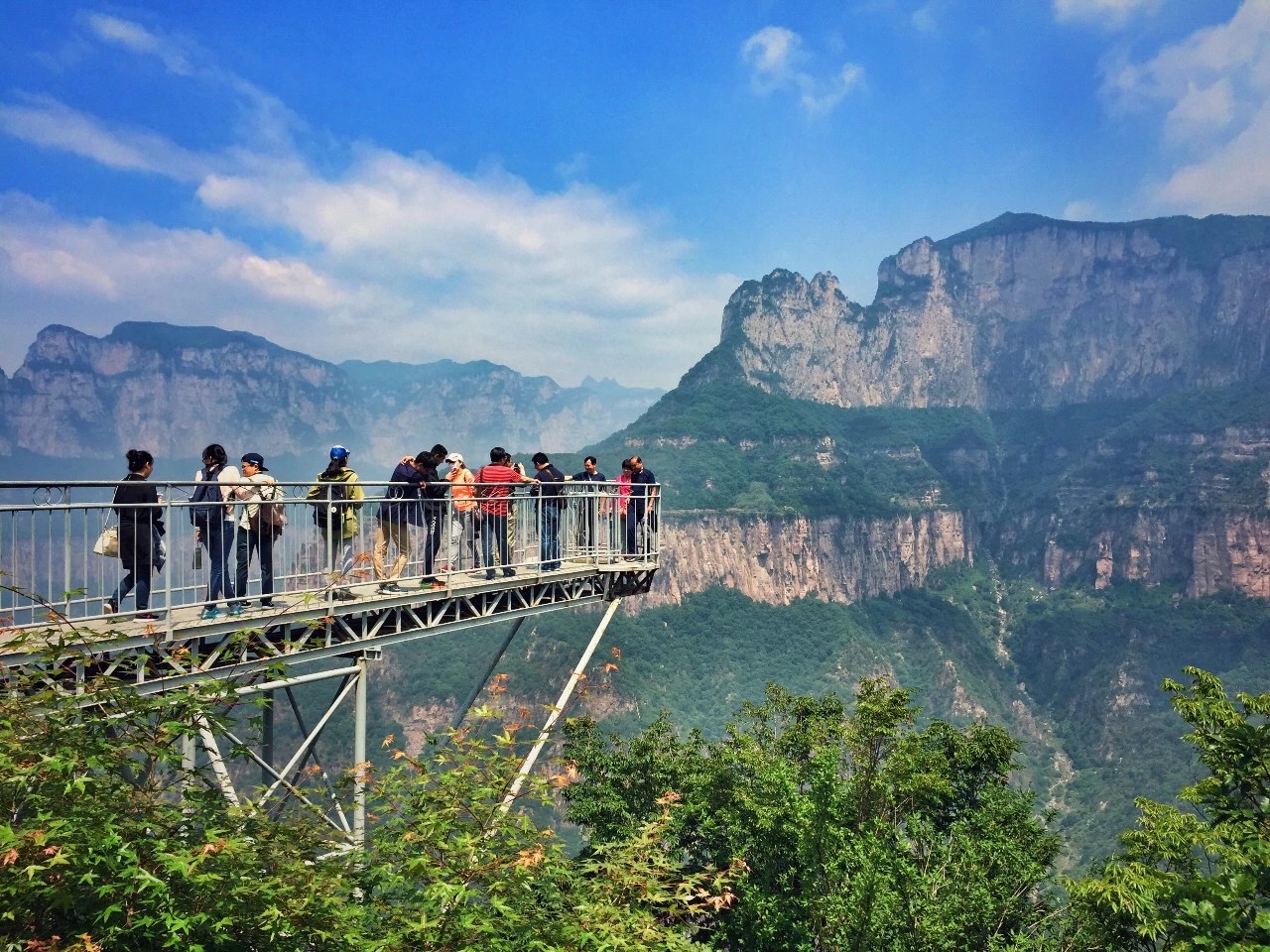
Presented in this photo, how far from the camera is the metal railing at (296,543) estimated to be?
7.88 metres

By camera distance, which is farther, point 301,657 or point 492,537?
point 492,537

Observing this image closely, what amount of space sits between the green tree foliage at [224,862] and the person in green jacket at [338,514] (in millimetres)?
3184

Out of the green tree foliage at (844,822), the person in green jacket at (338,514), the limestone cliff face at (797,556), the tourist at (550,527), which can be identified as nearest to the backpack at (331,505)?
the person in green jacket at (338,514)

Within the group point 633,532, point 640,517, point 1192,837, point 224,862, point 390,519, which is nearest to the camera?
point 224,862

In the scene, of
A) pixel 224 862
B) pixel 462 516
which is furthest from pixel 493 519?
pixel 224 862

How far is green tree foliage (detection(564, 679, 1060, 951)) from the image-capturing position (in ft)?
49.1

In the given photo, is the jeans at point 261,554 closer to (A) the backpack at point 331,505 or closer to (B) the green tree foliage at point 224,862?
(A) the backpack at point 331,505

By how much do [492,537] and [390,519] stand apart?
1.73 metres

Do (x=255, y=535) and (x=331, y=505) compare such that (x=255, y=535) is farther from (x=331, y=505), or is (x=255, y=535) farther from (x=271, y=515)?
(x=331, y=505)

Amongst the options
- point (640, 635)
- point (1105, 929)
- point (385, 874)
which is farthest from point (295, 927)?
point (640, 635)

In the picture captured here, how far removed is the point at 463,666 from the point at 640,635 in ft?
104

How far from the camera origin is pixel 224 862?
570 centimetres

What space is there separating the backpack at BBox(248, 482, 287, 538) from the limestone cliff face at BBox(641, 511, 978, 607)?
438 feet

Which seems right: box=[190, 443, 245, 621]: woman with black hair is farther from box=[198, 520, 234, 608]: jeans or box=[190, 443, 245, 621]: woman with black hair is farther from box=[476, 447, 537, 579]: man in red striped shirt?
box=[476, 447, 537, 579]: man in red striped shirt
